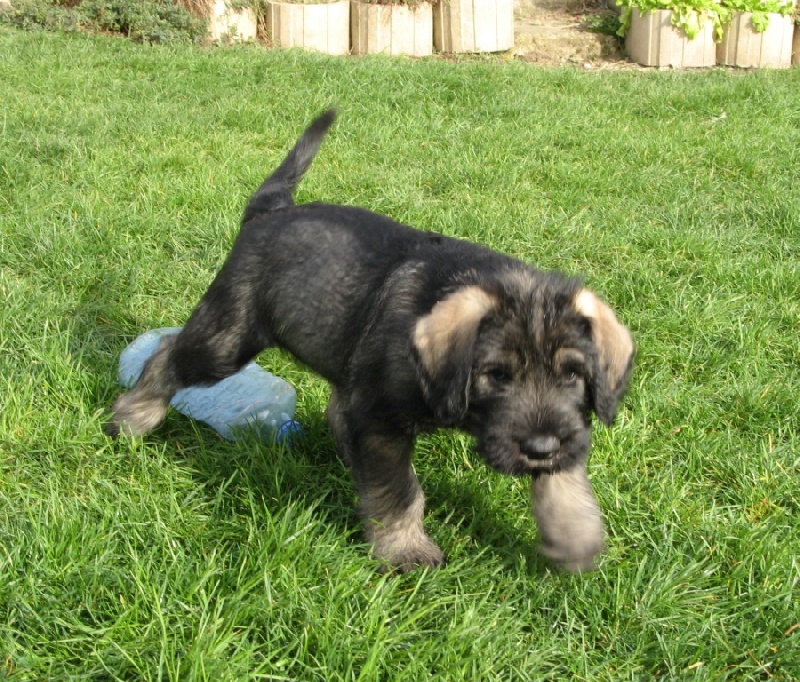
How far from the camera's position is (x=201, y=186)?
219 inches

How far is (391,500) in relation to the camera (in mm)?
2781

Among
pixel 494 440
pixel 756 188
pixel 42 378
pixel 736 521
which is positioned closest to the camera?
pixel 494 440

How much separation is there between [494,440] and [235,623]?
884 millimetres

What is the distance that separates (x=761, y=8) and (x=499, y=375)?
9283 mm

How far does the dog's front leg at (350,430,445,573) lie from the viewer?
2.74m

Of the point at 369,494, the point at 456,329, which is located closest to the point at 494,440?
the point at 456,329

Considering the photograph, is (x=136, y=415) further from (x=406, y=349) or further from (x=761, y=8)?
(x=761, y=8)

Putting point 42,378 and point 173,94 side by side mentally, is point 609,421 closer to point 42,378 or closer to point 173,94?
point 42,378

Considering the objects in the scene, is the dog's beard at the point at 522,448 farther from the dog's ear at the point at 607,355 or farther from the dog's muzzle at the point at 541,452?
the dog's ear at the point at 607,355

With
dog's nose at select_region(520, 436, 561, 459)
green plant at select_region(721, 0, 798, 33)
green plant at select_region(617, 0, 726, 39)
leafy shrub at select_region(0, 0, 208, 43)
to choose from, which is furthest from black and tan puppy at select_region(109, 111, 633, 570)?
green plant at select_region(721, 0, 798, 33)

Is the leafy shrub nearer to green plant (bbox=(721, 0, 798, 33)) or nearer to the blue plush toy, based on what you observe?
green plant (bbox=(721, 0, 798, 33))

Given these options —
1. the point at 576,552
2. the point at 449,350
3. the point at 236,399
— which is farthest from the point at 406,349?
the point at 236,399

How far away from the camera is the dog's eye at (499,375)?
2466mm

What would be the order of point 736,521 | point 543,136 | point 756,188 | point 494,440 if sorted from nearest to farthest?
point 494,440 → point 736,521 → point 756,188 → point 543,136
